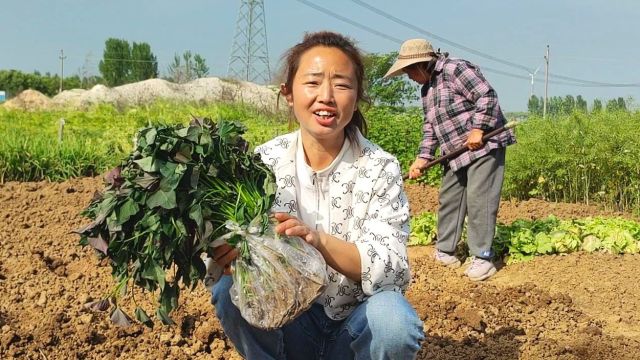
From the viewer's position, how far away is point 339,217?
8.05 ft

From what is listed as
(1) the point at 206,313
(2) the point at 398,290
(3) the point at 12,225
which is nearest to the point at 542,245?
(1) the point at 206,313

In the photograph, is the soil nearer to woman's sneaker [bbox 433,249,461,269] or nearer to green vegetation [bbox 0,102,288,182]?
woman's sneaker [bbox 433,249,461,269]

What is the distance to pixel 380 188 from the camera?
2408mm

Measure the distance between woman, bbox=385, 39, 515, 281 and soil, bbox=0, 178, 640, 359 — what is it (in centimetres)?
32

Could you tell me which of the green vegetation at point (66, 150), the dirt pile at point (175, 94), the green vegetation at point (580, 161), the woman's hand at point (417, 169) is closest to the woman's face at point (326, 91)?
the woman's hand at point (417, 169)

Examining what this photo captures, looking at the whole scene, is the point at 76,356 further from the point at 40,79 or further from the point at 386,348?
the point at 40,79

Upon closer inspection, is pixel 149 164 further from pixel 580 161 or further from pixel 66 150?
pixel 66 150

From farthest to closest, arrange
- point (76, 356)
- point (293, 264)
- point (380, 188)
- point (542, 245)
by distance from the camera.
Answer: point (542, 245)
point (76, 356)
point (380, 188)
point (293, 264)

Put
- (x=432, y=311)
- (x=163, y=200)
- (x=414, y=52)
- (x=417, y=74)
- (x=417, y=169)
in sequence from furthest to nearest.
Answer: (x=417, y=169)
(x=417, y=74)
(x=414, y=52)
(x=432, y=311)
(x=163, y=200)

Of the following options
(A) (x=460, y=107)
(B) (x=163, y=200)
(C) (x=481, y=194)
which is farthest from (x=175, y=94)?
(B) (x=163, y=200)

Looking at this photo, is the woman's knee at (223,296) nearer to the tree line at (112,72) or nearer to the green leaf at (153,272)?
the green leaf at (153,272)

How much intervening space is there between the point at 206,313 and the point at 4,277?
161cm

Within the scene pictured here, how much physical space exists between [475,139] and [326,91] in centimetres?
263

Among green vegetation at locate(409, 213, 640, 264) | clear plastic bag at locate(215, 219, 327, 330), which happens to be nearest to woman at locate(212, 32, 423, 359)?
clear plastic bag at locate(215, 219, 327, 330)
